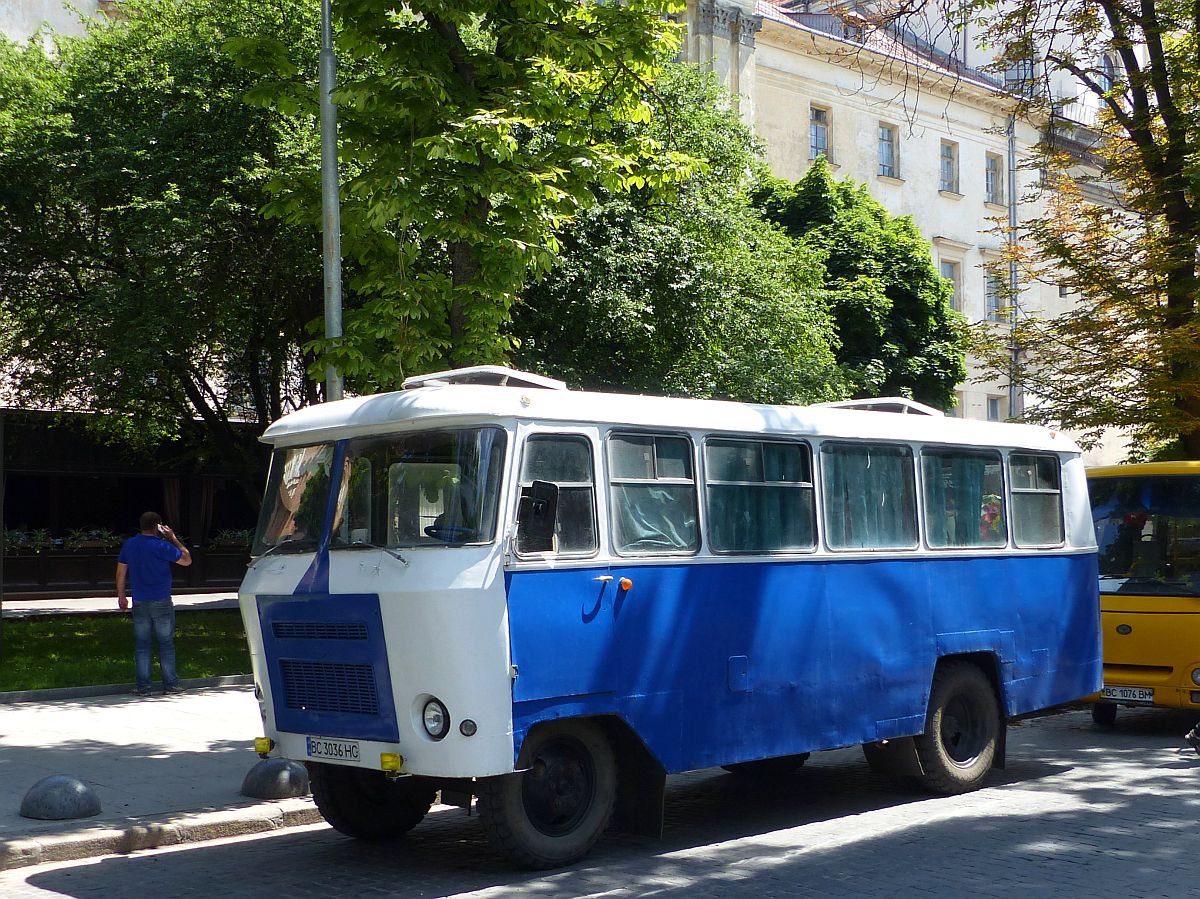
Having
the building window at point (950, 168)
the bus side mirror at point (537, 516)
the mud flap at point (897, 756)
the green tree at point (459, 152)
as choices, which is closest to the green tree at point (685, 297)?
the green tree at point (459, 152)

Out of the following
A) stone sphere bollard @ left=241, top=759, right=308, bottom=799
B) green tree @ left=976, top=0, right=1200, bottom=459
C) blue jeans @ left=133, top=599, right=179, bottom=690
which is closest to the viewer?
stone sphere bollard @ left=241, top=759, right=308, bottom=799

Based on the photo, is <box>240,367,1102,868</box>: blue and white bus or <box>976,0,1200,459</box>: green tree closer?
<box>240,367,1102,868</box>: blue and white bus

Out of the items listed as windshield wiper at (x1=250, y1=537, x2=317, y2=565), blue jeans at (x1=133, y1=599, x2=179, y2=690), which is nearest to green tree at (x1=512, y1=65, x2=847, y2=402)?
blue jeans at (x1=133, y1=599, x2=179, y2=690)

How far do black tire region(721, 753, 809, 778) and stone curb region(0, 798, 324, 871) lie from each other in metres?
3.58

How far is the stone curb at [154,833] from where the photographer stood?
874 centimetres

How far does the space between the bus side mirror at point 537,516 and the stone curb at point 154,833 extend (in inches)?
130

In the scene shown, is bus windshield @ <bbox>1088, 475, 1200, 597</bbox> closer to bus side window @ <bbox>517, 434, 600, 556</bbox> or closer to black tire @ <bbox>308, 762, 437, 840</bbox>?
bus side window @ <bbox>517, 434, 600, 556</bbox>

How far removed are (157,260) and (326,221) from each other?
8.47 meters

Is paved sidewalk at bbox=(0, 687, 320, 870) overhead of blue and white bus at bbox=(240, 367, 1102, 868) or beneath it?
beneath

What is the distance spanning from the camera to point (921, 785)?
1088 cm

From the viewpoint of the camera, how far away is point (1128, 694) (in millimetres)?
13742

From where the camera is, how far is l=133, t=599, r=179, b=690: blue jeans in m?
15.9

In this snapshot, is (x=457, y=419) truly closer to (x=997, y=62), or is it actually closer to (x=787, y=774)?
(x=787, y=774)

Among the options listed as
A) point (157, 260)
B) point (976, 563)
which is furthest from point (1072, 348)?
point (157, 260)
